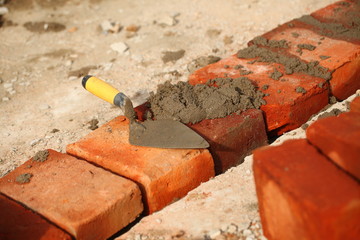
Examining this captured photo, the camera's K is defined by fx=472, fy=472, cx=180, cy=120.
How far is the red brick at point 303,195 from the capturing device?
2.06m

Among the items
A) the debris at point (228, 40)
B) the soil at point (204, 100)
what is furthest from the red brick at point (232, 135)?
the debris at point (228, 40)

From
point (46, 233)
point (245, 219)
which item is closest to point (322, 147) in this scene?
point (245, 219)

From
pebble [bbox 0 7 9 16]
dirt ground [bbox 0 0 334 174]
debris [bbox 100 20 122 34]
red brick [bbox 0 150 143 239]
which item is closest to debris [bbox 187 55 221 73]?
dirt ground [bbox 0 0 334 174]

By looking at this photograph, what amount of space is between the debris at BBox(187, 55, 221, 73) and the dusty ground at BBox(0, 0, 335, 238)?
0.25 feet

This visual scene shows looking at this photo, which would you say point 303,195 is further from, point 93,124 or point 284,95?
point 93,124

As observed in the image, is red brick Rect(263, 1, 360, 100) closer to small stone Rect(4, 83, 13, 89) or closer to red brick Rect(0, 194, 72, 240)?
red brick Rect(0, 194, 72, 240)

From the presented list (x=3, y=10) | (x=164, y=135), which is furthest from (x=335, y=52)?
(x=3, y=10)

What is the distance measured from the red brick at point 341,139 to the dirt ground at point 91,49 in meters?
2.41

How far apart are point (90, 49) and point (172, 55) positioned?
1113mm

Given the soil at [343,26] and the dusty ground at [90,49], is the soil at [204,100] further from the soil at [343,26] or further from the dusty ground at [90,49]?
the soil at [343,26]

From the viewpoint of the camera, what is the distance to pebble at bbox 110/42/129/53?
18.4 ft

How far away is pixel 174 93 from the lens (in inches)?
145

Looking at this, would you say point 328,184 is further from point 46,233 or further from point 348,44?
point 348,44

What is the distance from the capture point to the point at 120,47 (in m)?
5.64
